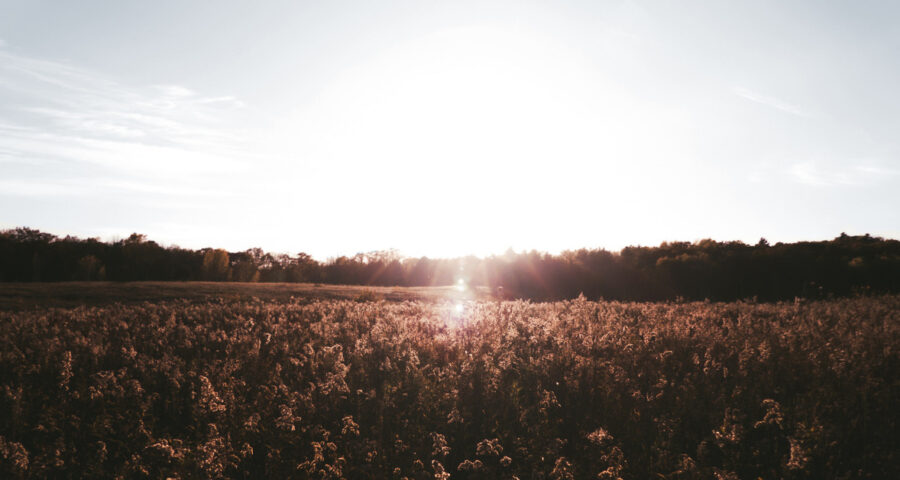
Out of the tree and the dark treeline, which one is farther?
the tree

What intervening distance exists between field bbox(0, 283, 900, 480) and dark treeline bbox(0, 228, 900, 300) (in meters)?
14.3

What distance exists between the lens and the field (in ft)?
14.0

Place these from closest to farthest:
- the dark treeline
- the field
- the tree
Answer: the field, the dark treeline, the tree

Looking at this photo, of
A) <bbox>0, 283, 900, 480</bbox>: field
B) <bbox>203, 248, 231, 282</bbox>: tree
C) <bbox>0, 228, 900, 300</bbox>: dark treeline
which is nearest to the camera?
<bbox>0, 283, 900, 480</bbox>: field

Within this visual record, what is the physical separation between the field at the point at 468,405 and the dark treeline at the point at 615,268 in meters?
14.3

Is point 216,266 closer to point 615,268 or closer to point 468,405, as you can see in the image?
point 615,268

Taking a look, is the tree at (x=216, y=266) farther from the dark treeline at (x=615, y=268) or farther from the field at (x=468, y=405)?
the field at (x=468, y=405)

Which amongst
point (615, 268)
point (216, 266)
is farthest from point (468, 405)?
point (216, 266)

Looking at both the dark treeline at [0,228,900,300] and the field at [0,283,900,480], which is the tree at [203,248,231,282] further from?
the field at [0,283,900,480]

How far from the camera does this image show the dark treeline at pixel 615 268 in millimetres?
22359

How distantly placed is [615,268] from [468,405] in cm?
2189

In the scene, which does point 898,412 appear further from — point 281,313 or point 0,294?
point 0,294

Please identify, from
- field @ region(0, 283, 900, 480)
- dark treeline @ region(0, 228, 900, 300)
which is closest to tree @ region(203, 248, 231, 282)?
dark treeline @ region(0, 228, 900, 300)

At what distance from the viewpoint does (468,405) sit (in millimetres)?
5402
